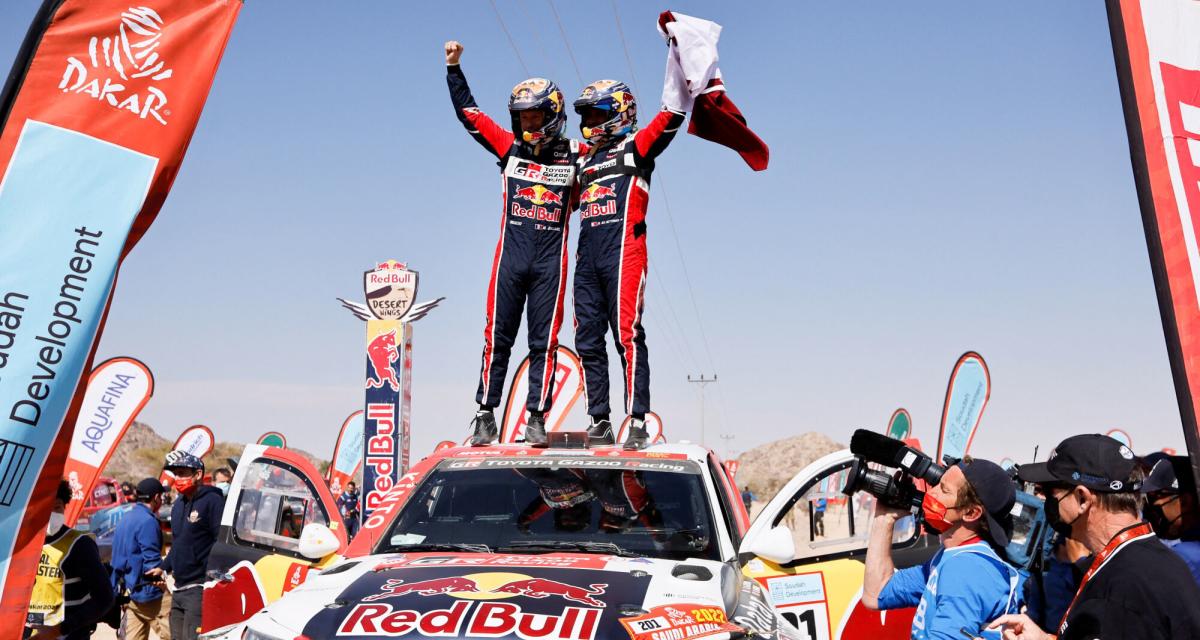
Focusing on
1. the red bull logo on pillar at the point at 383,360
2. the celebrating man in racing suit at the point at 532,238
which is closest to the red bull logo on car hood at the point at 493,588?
the celebrating man in racing suit at the point at 532,238

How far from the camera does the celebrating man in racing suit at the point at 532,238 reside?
6.94 m

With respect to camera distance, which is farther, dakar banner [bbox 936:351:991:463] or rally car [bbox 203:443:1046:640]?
dakar banner [bbox 936:351:991:463]

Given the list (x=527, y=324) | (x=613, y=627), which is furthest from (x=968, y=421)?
(x=613, y=627)

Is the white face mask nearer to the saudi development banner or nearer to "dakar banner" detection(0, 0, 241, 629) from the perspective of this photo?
"dakar banner" detection(0, 0, 241, 629)

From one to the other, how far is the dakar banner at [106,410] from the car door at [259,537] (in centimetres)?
803

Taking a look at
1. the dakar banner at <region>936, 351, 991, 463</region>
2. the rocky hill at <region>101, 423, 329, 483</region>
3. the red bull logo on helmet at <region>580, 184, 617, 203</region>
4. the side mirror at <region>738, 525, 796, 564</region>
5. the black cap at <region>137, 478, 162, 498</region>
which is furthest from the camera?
the rocky hill at <region>101, 423, 329, 483</region>

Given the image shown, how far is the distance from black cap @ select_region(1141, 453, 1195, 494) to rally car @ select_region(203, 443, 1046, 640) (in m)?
1.27

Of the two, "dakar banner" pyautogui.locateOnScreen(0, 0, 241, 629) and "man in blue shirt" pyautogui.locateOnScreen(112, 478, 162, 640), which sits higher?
"dakar banner" pyautogui.locateOnScreen(0, 0, 241, 629)

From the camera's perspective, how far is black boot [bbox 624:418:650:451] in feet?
18.6

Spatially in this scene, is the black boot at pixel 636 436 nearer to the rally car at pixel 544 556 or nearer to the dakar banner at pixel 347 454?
the rally car at pixel 544 556

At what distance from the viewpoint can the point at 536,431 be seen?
20.0ft

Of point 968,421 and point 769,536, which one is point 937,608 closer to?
point 769,536

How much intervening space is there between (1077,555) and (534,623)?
1.85m

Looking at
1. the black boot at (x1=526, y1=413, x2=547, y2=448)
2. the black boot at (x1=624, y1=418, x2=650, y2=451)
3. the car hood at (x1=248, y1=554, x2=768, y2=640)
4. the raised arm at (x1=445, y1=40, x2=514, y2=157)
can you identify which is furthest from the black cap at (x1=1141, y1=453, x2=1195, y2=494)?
the raised arm at (x1=445, y1=40, x2=514, y2=157)
